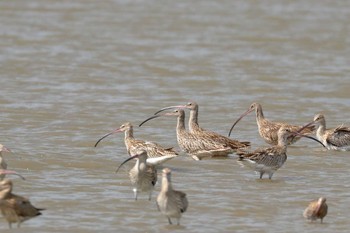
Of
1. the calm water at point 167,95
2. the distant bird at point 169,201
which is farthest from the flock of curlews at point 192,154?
the calm water at point 167,95

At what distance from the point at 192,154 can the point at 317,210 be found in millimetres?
4239

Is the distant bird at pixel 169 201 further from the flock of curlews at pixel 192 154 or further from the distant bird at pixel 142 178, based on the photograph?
the distant bird at pixel 142 178

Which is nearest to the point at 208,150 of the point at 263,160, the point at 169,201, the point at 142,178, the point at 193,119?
the point at 193,119

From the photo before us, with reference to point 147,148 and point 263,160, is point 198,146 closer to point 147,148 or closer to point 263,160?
point 147,148

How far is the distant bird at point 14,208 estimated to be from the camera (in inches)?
429

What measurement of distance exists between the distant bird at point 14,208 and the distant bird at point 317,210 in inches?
106

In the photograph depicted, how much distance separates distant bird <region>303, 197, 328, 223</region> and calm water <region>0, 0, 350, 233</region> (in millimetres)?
100

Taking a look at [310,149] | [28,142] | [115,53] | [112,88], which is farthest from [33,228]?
[115,53]

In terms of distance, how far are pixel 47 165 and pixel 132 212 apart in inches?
102

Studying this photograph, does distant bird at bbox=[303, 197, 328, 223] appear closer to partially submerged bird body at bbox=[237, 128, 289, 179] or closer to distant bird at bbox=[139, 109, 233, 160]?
partially submerged bird body at bbox=[237, 128, 289, 179]

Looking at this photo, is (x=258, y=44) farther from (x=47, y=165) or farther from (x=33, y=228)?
(x=33, y=228)

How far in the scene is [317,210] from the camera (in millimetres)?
11508

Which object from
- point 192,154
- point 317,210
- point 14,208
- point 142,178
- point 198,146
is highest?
point 14,208

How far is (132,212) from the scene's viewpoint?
1205 cm
